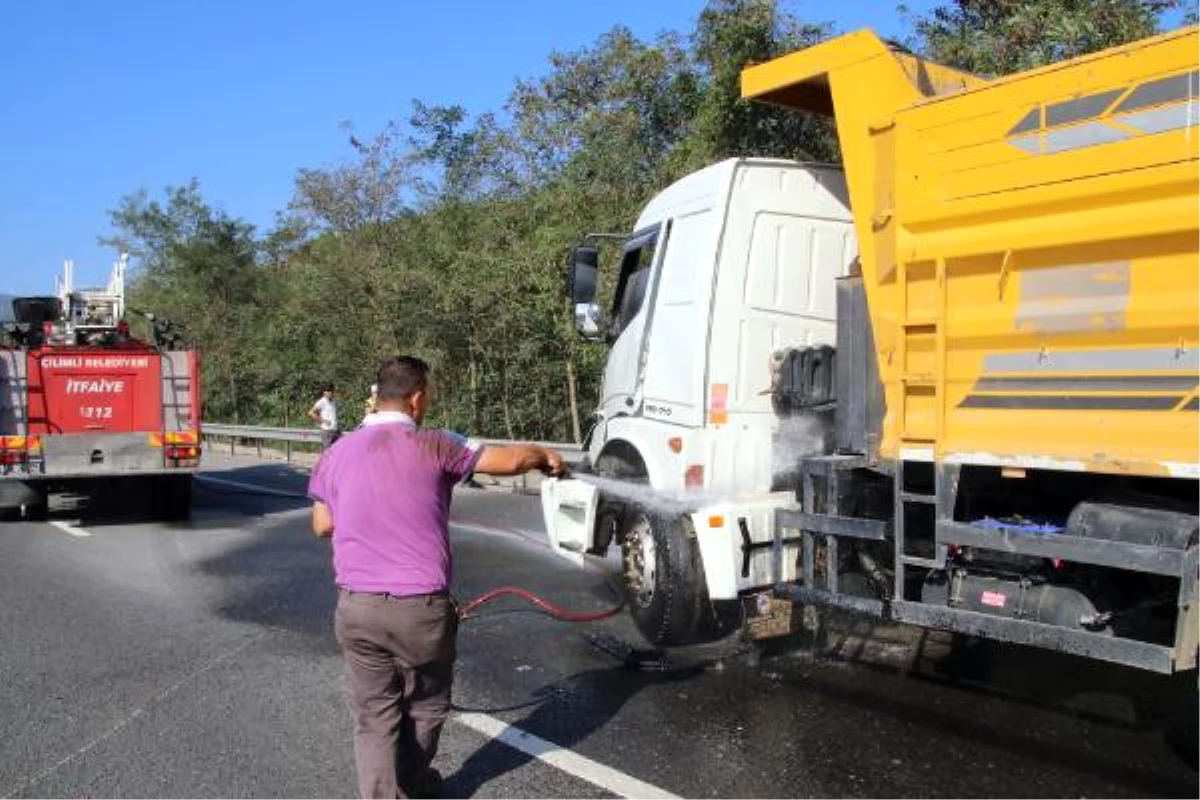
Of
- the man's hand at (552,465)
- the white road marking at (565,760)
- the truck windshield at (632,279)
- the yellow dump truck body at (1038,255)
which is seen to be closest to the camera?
the yellow dump truck body at (1038,255)

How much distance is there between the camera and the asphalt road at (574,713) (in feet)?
13.7

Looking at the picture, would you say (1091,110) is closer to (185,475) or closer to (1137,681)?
(1137,681)

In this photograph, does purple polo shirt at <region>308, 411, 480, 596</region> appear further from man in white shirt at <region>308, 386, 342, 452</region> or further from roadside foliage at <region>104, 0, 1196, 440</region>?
man in white shirt at <region>308, 386, 342, 452</region>

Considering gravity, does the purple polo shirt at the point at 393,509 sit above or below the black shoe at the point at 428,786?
above

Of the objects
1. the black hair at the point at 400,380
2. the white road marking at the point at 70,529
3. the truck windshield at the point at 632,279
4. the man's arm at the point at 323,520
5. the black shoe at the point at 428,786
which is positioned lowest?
the white road marking at the point at 70,529

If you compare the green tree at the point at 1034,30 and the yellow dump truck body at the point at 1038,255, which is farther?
the green tree at the point at 1034,30

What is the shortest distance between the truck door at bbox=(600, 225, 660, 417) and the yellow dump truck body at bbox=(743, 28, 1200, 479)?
1997mm

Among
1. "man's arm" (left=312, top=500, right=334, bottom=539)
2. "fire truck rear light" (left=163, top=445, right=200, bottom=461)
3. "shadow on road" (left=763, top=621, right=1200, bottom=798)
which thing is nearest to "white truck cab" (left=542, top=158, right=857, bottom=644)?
"shadow on road" (left=763, top=621, right=1200, bottom=798)

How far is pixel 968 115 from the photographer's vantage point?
4328 mm

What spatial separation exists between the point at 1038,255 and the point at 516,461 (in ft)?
7.22

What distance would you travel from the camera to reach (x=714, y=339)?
5.91m

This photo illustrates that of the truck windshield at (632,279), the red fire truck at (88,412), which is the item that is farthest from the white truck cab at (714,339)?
the red fire truck at (88,412)

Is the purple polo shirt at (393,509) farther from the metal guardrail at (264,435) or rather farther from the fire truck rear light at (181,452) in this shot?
the metal guardrail at (264,435)

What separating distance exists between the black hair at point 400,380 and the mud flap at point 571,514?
2.88 m
